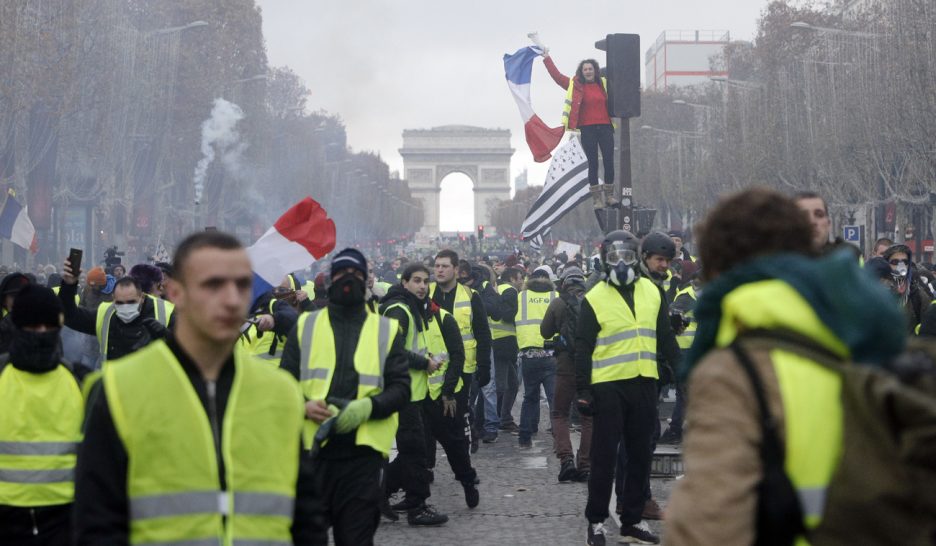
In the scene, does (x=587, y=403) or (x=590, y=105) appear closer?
(x=587, y=403)

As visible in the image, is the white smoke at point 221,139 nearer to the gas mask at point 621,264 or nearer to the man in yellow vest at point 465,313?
the man in yellow vest at point 465,313

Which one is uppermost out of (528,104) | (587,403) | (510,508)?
(528,104)

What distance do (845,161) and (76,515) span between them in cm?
4051

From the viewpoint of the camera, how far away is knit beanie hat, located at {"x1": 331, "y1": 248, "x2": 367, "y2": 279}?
22.2ft

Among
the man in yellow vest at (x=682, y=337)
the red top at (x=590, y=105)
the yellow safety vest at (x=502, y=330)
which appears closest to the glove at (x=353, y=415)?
the man in yellow vest at (x=682, y=337)

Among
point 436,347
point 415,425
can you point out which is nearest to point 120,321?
point 415,425

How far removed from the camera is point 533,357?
1445 centimetres

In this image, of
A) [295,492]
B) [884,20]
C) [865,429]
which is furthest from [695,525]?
[884,20]

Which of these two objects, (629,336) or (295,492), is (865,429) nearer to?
(295,492)

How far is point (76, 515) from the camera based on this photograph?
3.51 m

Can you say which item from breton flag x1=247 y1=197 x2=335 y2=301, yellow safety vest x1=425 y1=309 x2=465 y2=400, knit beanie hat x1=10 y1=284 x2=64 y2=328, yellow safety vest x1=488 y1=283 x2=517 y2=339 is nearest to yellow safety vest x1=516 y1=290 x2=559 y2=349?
yellow safety vest x1=488 y1=283 x2=517 y2=339

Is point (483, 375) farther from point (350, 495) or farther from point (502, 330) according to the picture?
point (350, 495)

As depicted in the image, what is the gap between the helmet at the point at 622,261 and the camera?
8.28 metres

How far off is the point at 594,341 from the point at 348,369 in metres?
2.27
